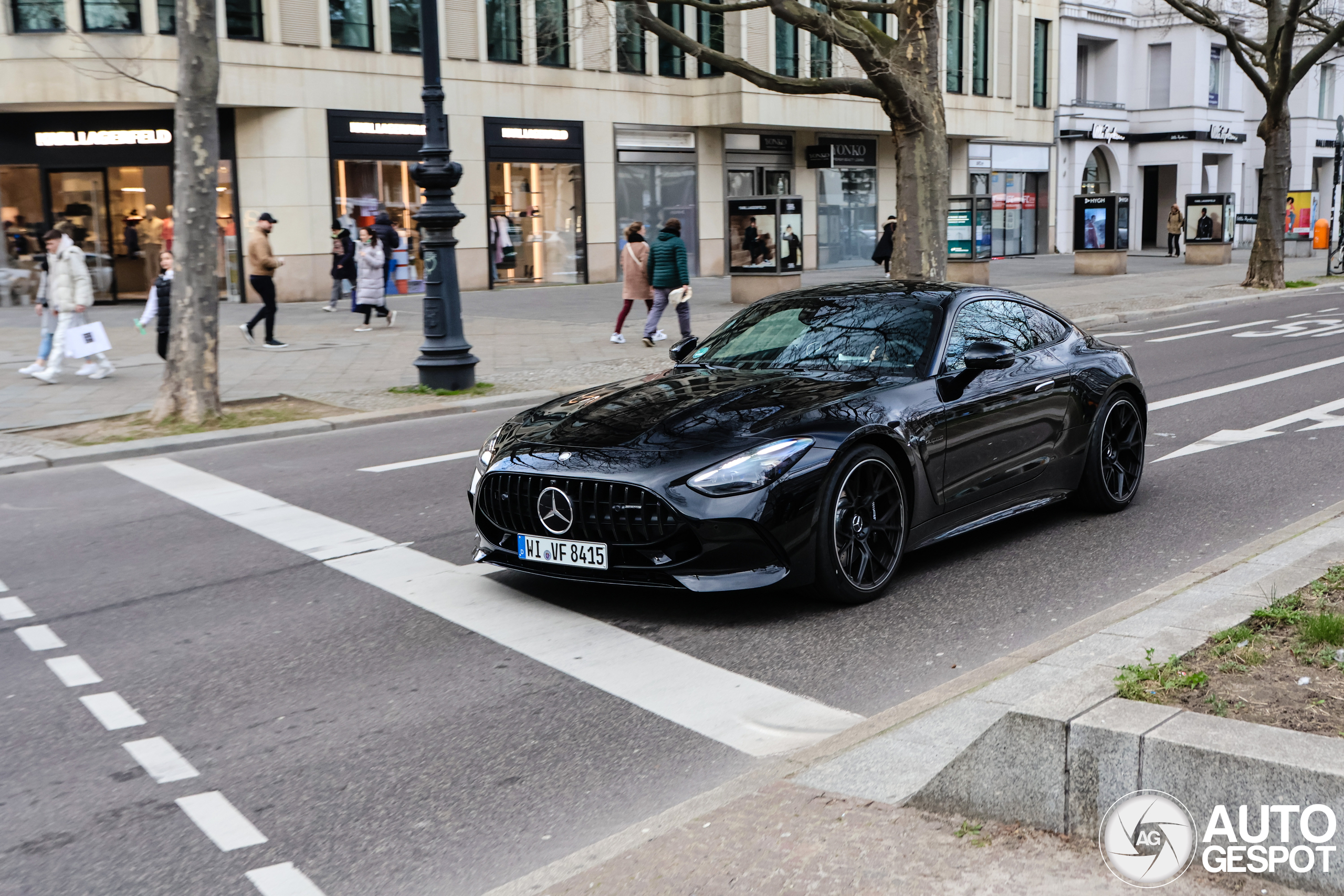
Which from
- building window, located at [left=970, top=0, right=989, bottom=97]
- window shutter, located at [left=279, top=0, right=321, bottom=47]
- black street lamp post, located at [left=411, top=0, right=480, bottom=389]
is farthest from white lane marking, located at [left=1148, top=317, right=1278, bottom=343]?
building window, located at [left=970, top=0, right=989, bottom=97]

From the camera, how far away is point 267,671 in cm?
536

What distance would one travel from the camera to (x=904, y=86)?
1859cm

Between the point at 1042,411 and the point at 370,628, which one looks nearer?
Answer: the point at 370,628

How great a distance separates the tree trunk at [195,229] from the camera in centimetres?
1170

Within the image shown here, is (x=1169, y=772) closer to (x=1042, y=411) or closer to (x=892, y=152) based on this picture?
(x=1042, y=411)

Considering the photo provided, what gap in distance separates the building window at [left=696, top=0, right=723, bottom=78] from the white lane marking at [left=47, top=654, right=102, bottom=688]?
30.2m

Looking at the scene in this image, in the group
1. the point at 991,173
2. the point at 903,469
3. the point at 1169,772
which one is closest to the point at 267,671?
the point at 903,469

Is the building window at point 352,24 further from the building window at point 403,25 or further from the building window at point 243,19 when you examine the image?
the building window at point 243,19

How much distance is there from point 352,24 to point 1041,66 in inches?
1110

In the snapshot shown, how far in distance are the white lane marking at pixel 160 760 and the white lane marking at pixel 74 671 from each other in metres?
0.80

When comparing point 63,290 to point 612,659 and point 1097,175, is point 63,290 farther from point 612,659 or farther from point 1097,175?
point 1097,175

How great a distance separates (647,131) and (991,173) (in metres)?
17.0

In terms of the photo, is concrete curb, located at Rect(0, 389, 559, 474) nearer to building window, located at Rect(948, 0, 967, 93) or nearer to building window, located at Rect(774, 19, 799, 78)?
building window, located at Rect(774, 19, 799, 78)

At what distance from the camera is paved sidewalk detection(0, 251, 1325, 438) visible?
14172 millimetres
